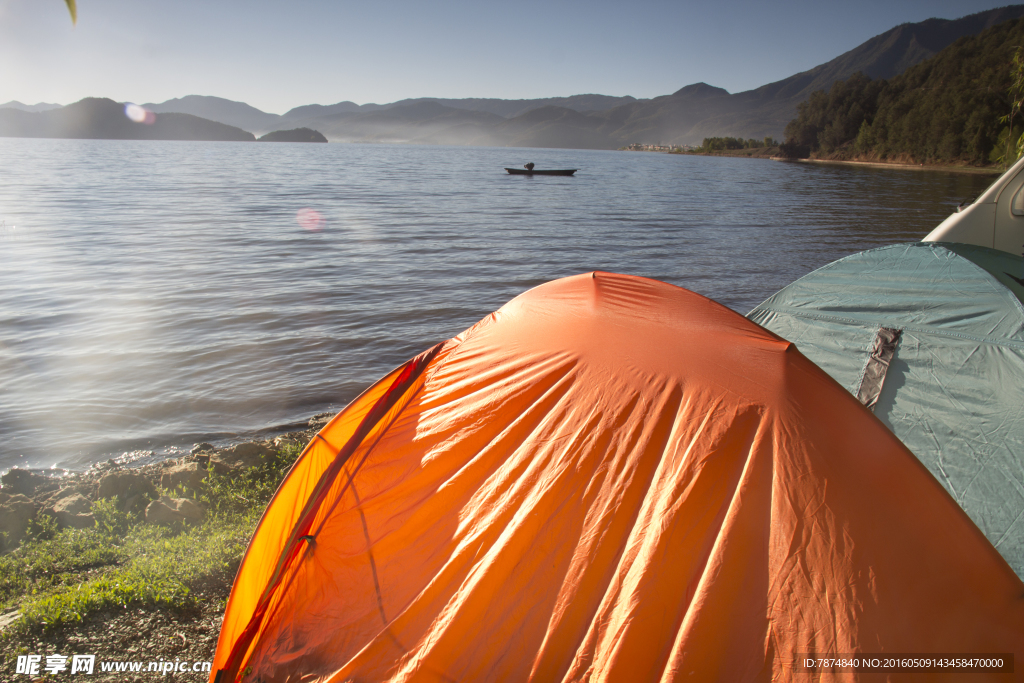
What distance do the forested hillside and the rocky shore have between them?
60.9m

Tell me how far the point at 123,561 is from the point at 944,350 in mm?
6866

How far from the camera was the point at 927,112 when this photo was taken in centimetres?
8012

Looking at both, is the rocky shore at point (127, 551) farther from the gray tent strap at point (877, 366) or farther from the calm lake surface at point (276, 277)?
the gray tent strap at point (877, 366)

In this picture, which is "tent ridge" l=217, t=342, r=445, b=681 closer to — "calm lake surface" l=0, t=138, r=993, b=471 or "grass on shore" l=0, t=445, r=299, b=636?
"grass on shore" l=0, t=445, r=299, b=636

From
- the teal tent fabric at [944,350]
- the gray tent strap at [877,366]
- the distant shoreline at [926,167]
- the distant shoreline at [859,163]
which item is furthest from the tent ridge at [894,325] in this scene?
the distant shoreline at [926,167]

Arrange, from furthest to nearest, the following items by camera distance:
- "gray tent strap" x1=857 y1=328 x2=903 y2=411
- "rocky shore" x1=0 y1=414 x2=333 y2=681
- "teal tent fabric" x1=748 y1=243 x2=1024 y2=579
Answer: "gray tent strap" x1=857 y1=328 x2=903 y2=411, "teal tent fabric" x1=748 y1=243 x2=1024 y2=579, "rocky shore" x1=0 y1=414 x2=333 y2=681

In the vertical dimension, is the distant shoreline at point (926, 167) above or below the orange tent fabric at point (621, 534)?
above

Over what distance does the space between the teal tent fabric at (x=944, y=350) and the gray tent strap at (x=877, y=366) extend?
40mm

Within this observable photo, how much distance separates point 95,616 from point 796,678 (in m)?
4.04

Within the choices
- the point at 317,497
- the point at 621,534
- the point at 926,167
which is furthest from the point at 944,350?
the point at 926,167

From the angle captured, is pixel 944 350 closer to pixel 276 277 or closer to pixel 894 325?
pixel 894 325

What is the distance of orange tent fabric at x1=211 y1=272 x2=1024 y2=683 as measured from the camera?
2395mm

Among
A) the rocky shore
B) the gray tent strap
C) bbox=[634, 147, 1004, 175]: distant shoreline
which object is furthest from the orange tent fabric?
bbox=[634, 147, 1004, 175]: distant shoreline

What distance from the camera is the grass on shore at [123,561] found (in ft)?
11.9
